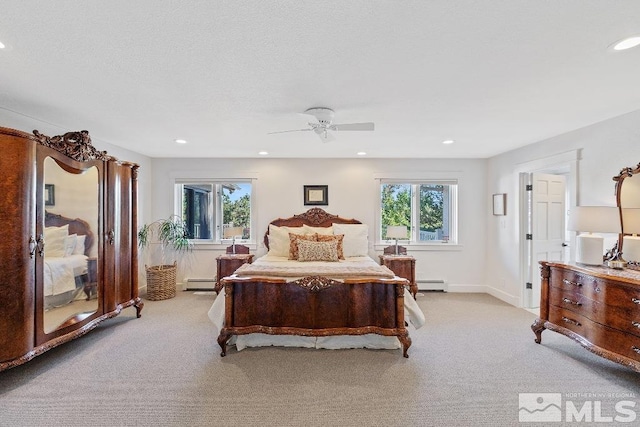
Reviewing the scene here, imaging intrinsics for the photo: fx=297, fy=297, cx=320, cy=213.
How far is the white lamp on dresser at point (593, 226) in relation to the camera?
2607 millimetres

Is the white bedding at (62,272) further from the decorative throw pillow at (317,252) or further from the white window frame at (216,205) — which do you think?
the decorative throw pillow at (317,252)

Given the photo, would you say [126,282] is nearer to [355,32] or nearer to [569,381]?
[355,32]

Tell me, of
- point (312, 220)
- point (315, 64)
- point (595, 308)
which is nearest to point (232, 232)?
point (312, 220)

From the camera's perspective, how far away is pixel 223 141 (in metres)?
3.88

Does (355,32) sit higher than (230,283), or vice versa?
(355,32)

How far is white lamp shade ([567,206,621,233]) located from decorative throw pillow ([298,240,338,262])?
8.63ft

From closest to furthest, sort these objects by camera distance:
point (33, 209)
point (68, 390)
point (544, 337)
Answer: point (68, 390)
point (33, 209)
point (544, 337)

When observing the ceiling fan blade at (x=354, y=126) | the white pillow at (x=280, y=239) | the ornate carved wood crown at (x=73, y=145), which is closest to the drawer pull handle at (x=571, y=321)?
the ceiling fan blade at (x=354, y=126)

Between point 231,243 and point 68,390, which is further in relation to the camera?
point 231,243

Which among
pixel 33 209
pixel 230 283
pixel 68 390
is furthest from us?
pixel 230 283

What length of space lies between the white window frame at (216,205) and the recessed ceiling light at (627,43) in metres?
4.43

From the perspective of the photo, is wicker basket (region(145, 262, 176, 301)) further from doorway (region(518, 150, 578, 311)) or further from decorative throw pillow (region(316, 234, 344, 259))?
doorway (region(518, 150, 578, 311))

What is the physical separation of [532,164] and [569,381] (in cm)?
270

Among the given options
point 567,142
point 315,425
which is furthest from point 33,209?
point 567,142
